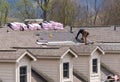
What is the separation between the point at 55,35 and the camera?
3434 centimetres

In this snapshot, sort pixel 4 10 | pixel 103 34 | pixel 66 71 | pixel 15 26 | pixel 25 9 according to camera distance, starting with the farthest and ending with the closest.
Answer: pixel 25 9
pixel 4 10
pixel 103 34
pixel 15 26
pixel 66 71

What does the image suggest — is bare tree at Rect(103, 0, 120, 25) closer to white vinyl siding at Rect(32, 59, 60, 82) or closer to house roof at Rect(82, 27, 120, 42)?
house roof at Rect(82, 27, 120, 42)

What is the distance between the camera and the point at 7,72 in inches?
827

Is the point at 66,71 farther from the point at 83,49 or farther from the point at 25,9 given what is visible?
the point at 25,9

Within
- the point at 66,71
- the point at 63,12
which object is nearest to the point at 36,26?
the point at 66,71

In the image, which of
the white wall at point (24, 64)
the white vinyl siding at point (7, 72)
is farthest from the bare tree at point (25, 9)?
the white vinyl siding at point (7, 72)

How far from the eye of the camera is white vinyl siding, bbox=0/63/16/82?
68.7 feet

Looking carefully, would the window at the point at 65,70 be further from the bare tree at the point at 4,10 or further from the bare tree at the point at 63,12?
the bare tree at the point at 4,10

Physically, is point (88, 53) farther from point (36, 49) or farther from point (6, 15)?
point (6, 15)

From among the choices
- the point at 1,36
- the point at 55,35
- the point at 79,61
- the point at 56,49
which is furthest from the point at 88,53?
the point at 55,35

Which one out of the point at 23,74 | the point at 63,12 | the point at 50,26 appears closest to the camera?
the point at 23,74

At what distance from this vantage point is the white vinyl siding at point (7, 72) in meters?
20.9

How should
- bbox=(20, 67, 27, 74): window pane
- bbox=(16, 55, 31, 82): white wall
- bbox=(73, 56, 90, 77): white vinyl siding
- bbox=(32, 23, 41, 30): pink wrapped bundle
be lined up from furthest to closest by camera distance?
bbox=(32, 23, 41, 30): pink wrapped bundle < bbox=(73, 56, 90, 77): white vinyl siding < bbox=(20, 67, 27, 74): window pane < bbox=(16, 55, 31, 82): white wall

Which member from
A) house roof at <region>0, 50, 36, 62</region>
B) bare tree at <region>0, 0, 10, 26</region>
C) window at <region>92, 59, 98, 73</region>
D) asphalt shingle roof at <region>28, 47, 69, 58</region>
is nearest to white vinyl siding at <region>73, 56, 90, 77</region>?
window at <region>92, 59, 98, 73</region>
